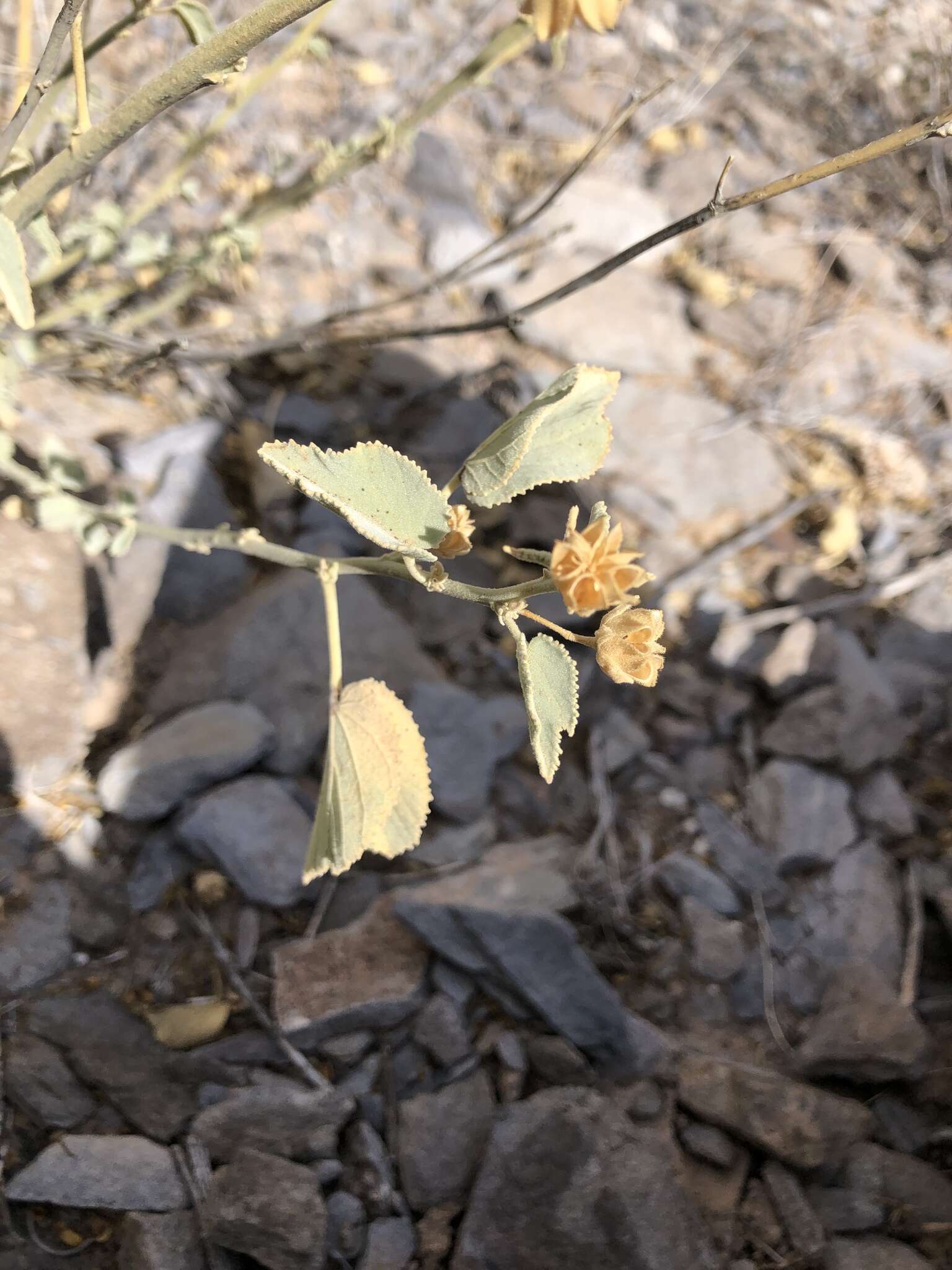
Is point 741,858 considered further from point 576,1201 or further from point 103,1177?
point 103,1177

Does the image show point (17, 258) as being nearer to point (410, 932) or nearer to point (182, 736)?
point (182, 736)

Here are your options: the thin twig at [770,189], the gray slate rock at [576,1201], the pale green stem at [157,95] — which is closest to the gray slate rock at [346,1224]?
Answer: the gray slate rock at [576,1201]

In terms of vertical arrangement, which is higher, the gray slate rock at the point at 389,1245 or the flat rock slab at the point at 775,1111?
the gray slate rock at the point at 389,1245

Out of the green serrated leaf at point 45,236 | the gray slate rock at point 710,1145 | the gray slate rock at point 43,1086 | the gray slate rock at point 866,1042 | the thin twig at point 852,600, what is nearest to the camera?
the green serrated leaf at point 45,236

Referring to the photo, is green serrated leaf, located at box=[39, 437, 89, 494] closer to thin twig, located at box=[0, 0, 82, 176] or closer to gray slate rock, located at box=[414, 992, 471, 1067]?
thin twig, located at box=[0, 0, 82, 176]

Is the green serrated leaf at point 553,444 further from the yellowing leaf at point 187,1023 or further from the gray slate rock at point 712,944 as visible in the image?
the gray slate rock at point 712,944
